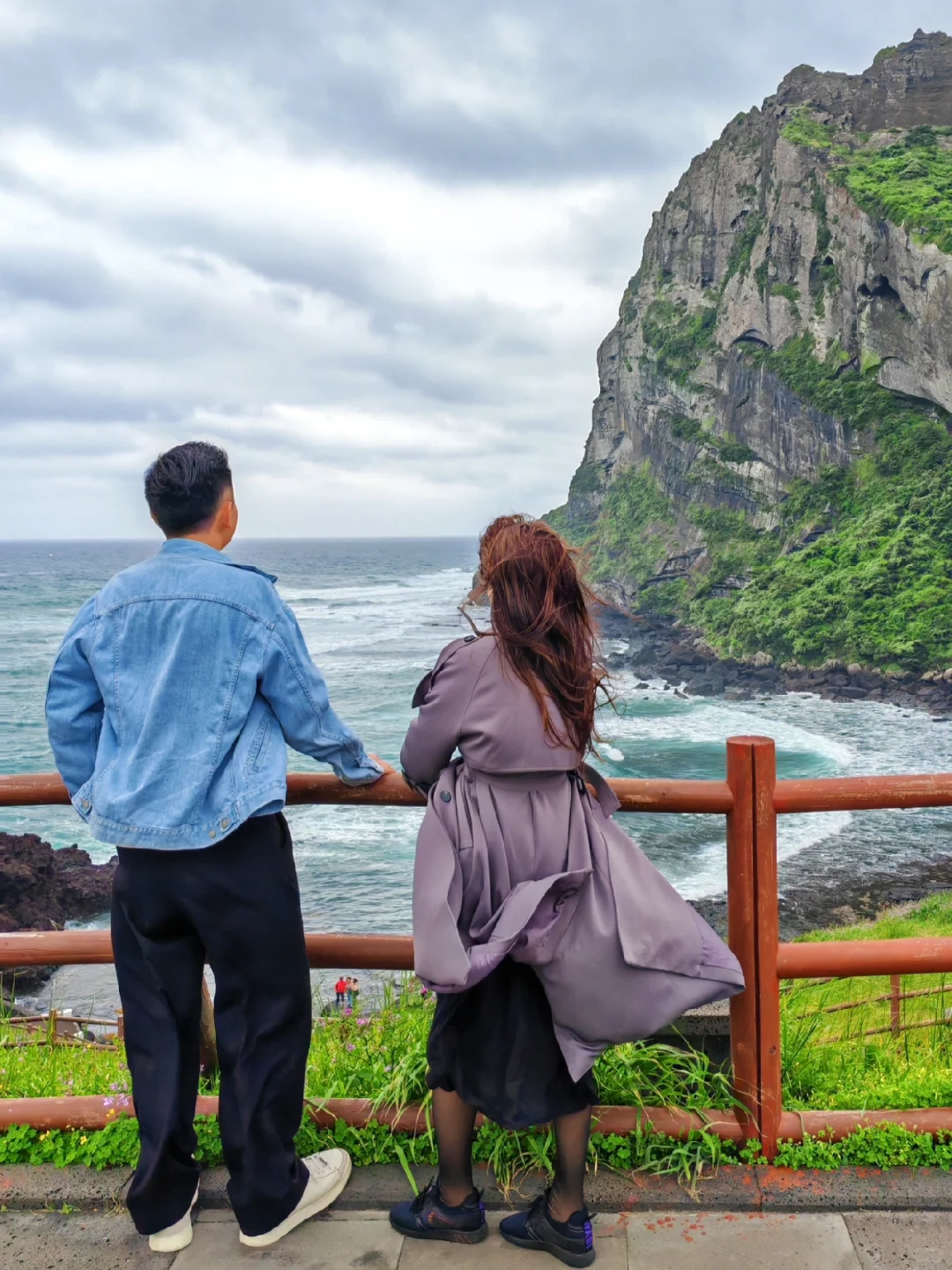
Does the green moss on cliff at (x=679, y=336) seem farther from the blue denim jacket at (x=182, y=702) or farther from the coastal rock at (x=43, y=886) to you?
the blue denim jacket at (x=182, y=702)

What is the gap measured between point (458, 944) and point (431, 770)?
386 mm

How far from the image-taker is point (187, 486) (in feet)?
6.98

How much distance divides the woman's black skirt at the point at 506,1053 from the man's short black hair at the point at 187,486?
→ 1.24 meters

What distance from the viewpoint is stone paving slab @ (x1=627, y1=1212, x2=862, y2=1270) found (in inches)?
84.0

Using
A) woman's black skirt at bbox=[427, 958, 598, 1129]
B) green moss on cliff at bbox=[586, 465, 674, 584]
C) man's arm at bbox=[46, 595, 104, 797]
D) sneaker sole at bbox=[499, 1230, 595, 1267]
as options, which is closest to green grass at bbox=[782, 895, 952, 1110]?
sneaker sole at bbox=[499, 1230, 595, 1267]

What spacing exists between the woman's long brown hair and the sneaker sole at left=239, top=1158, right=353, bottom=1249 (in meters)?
1.31

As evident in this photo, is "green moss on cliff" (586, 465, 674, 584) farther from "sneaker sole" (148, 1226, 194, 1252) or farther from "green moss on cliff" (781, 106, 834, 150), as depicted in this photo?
"sneaker sole" (148, 1226, 194, 1252)

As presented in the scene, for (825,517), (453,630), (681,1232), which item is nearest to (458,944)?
(681,1232)

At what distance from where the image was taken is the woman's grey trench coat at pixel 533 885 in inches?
80.5

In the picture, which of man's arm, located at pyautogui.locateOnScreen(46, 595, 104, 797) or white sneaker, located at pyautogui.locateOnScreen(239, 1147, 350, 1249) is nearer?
man's arm, located at pyautogui.locateOnScreen(46, 595, 104, 797)

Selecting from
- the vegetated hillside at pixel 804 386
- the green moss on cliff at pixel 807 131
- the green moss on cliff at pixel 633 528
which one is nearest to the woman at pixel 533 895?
the vegetated hillside at pixel 804 386

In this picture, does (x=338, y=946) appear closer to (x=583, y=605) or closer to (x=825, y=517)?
(x=583, y=605)

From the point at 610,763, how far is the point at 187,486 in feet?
84.1

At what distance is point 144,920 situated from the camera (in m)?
2.09
